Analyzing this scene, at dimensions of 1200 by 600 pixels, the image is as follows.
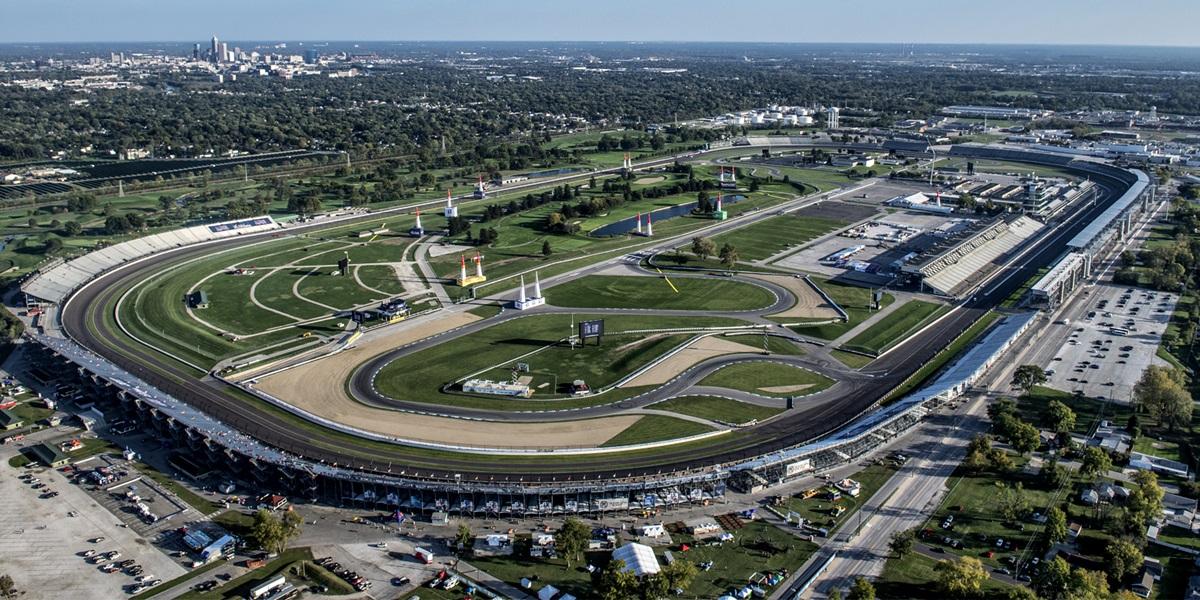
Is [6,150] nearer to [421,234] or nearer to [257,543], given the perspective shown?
[421,234]

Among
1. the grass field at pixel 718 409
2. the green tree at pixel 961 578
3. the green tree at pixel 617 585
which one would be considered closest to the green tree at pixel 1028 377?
the grass field at pixel 718 409

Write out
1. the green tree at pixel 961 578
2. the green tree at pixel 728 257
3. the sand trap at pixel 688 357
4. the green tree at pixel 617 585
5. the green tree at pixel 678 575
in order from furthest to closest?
the green tree at pixel 728 257 < the sand trap at pixel 688 357 < the green tree at pixel 678 575 < the green tree at pixel 961 578 < the green tree at pixel 617 585

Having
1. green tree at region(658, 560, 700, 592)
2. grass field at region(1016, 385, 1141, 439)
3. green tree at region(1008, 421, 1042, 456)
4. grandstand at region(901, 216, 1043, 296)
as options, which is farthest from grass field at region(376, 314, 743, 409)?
green tree at region(1008, 421, 1042, 456)

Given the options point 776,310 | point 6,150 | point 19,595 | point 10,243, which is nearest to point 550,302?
point 776,310

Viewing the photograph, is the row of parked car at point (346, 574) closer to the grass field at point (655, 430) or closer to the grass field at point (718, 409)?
the grass field at point (655, 430)

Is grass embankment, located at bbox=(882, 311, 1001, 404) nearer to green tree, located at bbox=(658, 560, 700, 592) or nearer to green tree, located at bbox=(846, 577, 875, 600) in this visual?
green tree, located at bbox=(846, 577, 875, 600)

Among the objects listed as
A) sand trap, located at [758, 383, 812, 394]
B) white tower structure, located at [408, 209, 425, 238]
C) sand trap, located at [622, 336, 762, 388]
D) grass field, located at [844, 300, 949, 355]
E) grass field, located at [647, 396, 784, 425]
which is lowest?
grass field, located at [647, 396, 784, 425]
